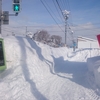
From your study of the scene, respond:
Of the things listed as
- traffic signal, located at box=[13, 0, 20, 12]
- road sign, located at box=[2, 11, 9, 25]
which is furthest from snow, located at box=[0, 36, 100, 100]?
traffic signal, located at box=[13, 0, 20, 12]

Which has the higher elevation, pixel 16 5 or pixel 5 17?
pixel 16 5

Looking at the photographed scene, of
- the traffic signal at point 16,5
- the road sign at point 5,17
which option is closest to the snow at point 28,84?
the road sign at point 5,17

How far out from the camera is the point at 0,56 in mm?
9625

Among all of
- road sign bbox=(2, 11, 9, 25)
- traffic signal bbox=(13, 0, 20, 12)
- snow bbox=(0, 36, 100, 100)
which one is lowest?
snow bbox=(0, 36, 100, 100)

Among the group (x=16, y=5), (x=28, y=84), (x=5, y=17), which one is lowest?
(x=28, y=84)

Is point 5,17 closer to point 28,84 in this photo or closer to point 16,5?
point 16,5

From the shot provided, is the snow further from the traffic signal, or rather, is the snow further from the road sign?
the traffic signal

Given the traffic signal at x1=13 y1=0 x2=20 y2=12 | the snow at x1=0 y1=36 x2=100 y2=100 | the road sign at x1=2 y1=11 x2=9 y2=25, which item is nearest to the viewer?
the snow at x1=0 y1=36 x2=100 y2=100

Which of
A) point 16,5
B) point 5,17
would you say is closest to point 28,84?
point 16,5

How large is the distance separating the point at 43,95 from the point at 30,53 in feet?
18.1

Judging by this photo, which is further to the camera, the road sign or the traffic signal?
the road sign

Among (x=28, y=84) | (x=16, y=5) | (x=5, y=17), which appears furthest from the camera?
(x=5, y=17)

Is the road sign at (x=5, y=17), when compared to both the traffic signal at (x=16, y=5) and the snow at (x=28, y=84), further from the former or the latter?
the snow at (x=28, y=84)

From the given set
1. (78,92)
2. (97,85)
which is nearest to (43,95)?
(78,92)
